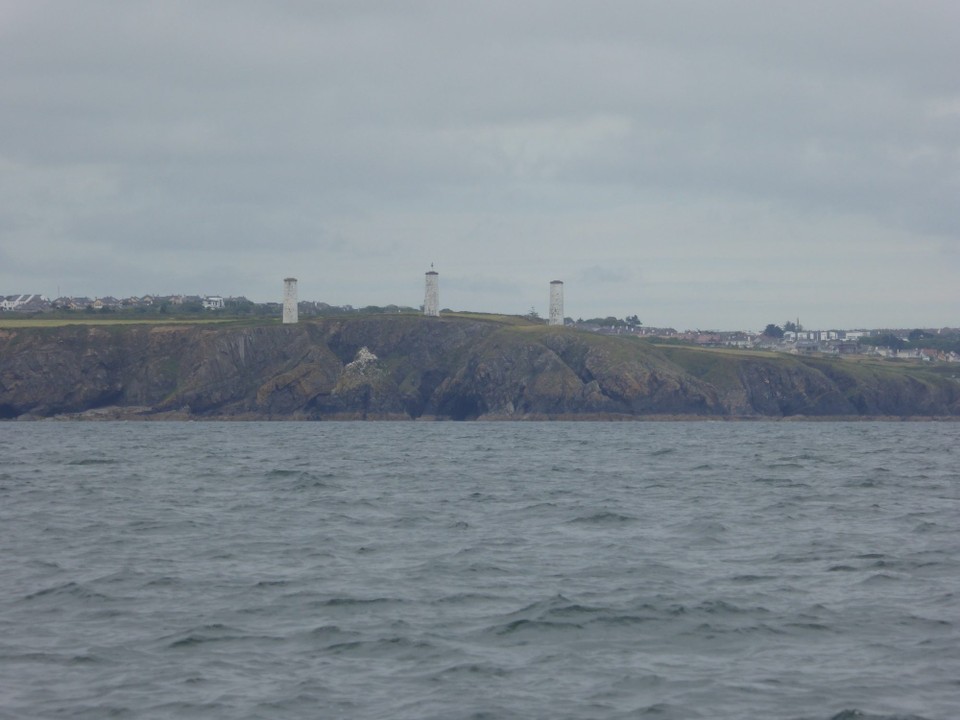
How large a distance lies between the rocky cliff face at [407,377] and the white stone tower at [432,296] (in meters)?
10.2

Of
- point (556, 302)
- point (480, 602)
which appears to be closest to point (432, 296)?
point (556, 302)

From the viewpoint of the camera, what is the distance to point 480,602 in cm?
2105

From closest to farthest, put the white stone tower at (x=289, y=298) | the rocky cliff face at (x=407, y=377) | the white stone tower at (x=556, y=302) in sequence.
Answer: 1. the rocky cliff face at (x=407, y=377)
2. the white stone tower at (x=289, y=298)
3. the white stone tower at (x=556, y=302)

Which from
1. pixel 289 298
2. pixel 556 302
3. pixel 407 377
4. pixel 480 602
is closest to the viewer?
pixel 480 602

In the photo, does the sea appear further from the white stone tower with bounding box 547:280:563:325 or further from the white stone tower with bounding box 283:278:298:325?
the white stone tower with bounding box 547:280:563:325

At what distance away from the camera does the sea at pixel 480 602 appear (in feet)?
51.1

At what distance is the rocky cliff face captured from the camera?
15700 centimetres

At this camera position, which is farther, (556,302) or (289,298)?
(556,302)

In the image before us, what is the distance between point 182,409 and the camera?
156 m

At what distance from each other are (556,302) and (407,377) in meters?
36.8

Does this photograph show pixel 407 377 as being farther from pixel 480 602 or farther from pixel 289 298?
pixel 480 602

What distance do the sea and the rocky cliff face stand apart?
116 meters

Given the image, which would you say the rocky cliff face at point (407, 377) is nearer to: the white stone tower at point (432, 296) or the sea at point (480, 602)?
the white stone tower at point (432, 296)

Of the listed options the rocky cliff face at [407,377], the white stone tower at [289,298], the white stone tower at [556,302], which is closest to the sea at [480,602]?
the rocky cliff face at [407,377]
